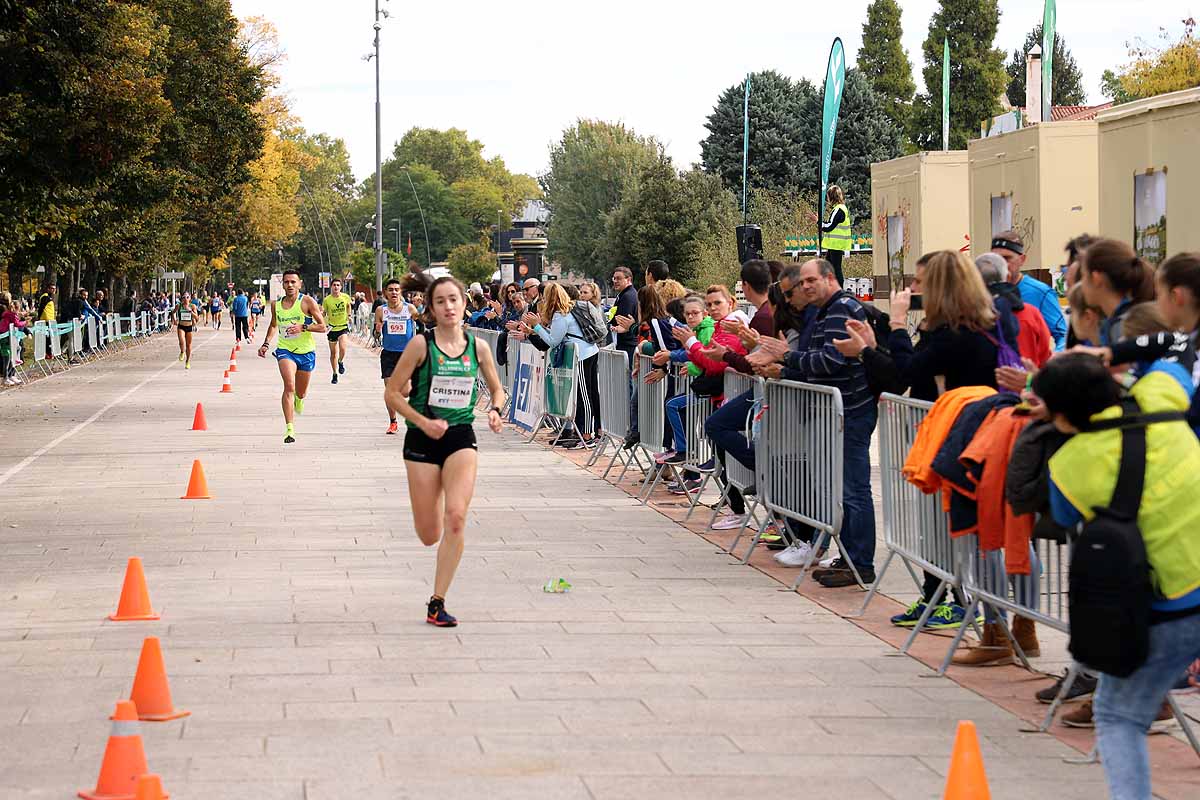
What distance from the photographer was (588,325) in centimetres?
1831

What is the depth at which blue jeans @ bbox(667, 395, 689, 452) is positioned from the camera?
44.0 feet

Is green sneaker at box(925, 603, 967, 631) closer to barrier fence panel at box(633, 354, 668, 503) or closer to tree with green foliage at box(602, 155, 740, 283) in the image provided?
barrier fence panel at box(633, 354, 668, 503)

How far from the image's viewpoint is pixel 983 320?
779 centimetres

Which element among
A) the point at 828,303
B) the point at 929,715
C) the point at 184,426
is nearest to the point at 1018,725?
the point at 929,715

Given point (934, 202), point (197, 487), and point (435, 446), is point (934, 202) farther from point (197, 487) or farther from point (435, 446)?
point (435, 446)

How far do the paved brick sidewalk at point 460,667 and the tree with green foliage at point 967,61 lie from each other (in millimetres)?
85162

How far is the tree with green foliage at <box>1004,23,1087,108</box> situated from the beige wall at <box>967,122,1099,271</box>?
96275 millimetres

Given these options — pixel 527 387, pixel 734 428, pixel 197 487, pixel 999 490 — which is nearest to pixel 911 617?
pixel 999 490

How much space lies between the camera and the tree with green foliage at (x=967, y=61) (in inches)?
3728

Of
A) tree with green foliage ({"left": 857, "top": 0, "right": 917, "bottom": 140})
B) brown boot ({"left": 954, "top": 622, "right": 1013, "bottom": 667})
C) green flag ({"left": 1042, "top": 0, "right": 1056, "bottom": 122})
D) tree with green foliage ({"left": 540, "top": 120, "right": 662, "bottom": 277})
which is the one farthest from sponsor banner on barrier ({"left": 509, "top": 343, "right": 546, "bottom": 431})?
tree with green foliage ({"left": 857, "top": 0, "right": 917, "bottom": 140})

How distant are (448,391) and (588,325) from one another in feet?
31.8

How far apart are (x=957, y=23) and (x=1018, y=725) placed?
307 feet

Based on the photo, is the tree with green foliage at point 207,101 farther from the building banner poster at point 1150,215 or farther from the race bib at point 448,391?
the race bib at point 448,391

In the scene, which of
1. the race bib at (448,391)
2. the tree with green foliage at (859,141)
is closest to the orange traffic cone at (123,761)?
the race bib at (448,391)
